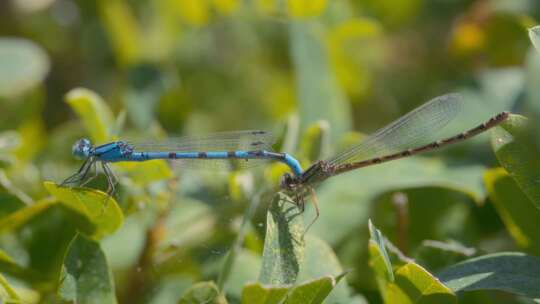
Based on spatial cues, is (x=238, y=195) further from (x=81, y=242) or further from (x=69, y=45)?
(x=69, y=45)

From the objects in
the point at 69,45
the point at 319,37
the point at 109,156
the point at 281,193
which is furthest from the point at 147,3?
the point at 281,193

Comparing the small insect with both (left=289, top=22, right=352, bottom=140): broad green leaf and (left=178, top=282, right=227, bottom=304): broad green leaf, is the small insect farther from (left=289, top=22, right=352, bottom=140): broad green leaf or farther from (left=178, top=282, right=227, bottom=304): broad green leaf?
(left=178, top=282, right=227, bottom=304): broad green leaf

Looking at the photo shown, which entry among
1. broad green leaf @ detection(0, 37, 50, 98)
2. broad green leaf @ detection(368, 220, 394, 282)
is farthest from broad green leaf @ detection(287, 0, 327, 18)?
broad green leaf @ detection(368, 220, 394, 282)

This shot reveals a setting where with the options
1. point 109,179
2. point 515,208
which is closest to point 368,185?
point 515,208

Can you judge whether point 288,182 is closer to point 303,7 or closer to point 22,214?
point 22,214

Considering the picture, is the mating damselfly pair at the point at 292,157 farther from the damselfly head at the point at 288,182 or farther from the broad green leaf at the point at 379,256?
the broad green leaf at the point at 379,256

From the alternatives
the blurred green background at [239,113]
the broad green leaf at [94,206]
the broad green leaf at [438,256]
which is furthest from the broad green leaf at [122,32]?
the broad green leaf at [438,256]

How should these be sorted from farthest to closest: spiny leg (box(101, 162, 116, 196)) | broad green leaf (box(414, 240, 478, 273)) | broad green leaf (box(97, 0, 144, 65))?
broad green leaf (box(97, 0, 144, 65)) < spiny leg (box(101, 162, 116, 196)) < broad green leaf (box(414, 240, 478, 273))
